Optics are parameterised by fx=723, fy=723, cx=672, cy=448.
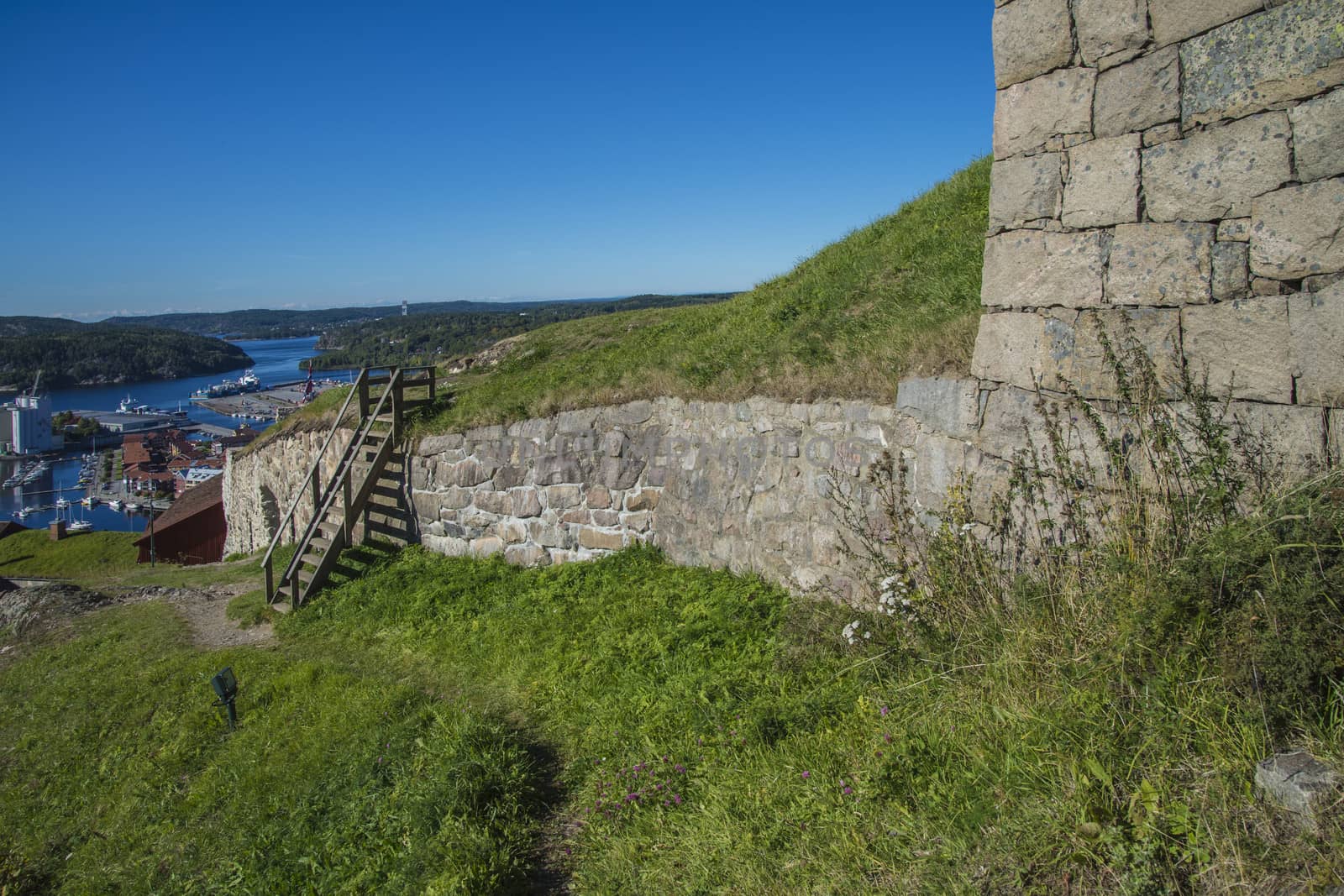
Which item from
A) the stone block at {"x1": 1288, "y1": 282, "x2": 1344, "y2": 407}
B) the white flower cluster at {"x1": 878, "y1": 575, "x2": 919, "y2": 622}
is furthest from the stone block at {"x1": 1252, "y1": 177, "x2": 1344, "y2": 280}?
the white flower cluster at {"x1": 878, "y1": 575, "x2": 919, "y2": 622}

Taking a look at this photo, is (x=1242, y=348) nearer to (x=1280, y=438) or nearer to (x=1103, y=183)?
(x=1280, y=438)

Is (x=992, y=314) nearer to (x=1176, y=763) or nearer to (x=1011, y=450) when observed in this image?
(x=1011, y=450)

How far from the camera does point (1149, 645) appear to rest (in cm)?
296

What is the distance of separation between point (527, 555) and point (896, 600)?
5872 mm

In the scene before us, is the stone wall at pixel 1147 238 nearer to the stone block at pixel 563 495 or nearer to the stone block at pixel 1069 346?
the stone block at pixel 1069 346

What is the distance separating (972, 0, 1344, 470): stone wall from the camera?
3.30 m

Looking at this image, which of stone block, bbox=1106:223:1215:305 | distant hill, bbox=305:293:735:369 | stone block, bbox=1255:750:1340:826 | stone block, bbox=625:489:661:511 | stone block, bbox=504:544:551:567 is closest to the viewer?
stone block, bbox=1255:750:1340:826

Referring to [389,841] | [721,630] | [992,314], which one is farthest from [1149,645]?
[389,841]

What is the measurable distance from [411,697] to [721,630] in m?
2.78

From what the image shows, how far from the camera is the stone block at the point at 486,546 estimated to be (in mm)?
9602

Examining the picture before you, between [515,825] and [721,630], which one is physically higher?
[721,630]

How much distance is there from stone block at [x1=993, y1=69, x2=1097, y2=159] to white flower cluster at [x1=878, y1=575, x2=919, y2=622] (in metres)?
2.73

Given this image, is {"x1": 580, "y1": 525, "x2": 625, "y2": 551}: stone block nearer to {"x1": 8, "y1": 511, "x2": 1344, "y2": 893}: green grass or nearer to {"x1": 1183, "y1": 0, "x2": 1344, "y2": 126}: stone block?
{"x1": 8, "y1": 511, "x2": 1344, "y2": 893}: green grass

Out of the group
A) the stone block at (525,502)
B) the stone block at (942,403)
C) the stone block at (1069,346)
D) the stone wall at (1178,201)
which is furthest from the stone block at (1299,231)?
the stone block at (525,502)
